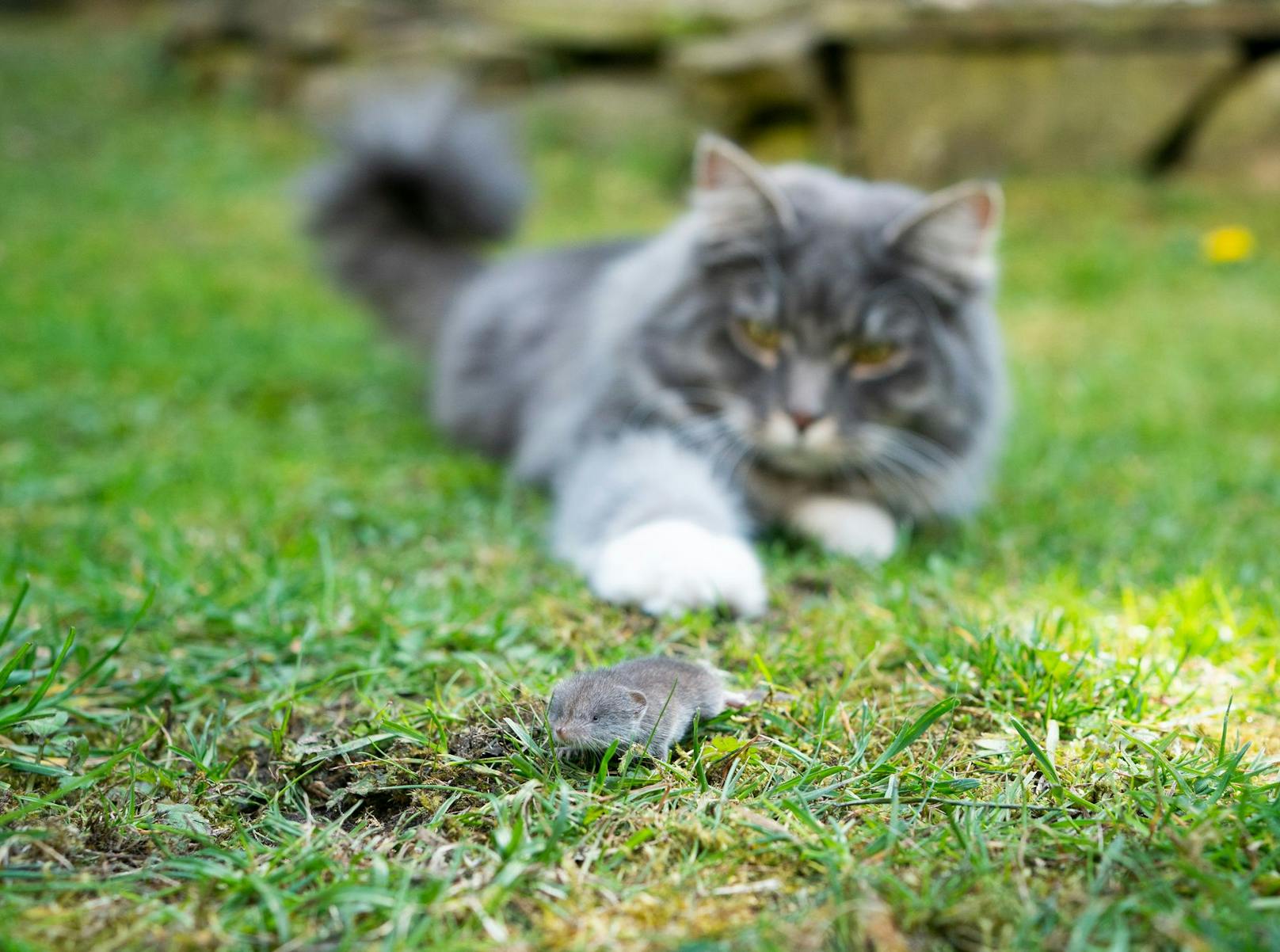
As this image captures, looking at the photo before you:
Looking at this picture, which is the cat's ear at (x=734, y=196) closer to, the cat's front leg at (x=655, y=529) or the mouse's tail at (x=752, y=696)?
the cat's front leg at (x=655, y=529)

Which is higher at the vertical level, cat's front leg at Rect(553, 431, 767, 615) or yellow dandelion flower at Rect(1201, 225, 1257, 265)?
yellow dandelion flower at Rect(1201, 225, 1257, 265)

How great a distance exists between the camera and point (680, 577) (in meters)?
2.36

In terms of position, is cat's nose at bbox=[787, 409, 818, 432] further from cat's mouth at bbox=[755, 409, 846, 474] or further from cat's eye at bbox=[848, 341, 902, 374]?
cat's eye at bbox=[848, 341, 902, 374]

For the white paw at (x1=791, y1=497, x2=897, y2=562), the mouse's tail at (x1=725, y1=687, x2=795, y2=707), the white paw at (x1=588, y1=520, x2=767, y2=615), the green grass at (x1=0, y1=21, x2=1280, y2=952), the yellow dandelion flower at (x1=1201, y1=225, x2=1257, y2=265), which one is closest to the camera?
the green grass at (x1=0, y1=21, x2=1280, y2=952)

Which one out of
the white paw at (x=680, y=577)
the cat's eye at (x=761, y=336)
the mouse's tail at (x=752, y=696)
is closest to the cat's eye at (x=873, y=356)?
the cat's eye at (x=761, y=336)

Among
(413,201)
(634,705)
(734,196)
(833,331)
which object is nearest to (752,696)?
(634,705)

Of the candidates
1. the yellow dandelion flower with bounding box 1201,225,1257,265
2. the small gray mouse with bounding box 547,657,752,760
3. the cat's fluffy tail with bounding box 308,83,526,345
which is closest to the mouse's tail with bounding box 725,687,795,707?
the small gray mouse with bounding box 547,657,752,760

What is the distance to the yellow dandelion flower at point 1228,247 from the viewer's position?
7188 millimetres

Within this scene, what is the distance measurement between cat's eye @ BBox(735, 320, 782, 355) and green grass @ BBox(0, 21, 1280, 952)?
24.2 inches

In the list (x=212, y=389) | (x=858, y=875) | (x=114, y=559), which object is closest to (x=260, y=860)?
(x=858, y=875)

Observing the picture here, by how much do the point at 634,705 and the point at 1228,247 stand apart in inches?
277

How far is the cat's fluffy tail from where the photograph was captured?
5.09 metres

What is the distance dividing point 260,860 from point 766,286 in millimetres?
2234

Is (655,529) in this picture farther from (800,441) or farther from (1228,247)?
(1228,247)
